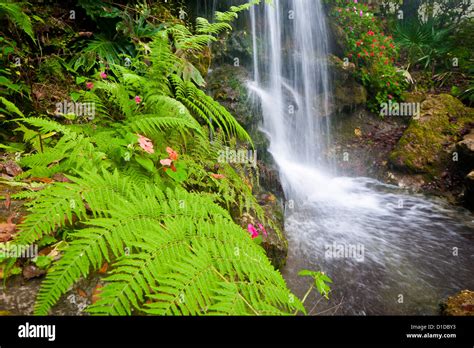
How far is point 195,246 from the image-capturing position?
1.29 metres

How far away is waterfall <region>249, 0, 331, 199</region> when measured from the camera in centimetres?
665

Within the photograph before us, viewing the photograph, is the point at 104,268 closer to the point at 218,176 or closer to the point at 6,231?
the point at 6,231

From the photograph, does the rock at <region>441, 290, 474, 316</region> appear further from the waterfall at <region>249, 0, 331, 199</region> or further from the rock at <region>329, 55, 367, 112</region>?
the rock at <region>329, 55, 367, 112</region>

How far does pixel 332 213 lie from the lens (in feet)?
16.4

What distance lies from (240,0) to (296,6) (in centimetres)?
→ 240

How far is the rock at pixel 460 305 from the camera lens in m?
2.63

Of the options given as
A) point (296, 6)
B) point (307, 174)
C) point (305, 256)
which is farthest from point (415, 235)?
point (296, 6)
